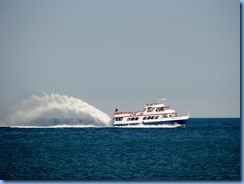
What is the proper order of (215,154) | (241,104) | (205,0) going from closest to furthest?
(241,104) < (205,0) < (215,154)

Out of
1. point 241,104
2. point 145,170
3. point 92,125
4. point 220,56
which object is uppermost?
point 92,125

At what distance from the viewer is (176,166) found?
47.1 ft

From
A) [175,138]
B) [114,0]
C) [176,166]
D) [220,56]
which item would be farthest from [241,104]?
[175,138]

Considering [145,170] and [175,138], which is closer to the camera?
[145,170]

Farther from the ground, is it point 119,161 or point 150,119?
point 150,119

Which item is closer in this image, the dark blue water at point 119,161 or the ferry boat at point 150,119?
the dark blue water at point 119,161

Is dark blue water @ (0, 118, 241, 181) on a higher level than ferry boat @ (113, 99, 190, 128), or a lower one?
lower

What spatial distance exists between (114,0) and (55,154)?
487cm

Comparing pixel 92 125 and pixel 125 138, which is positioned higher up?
pixel 92 125

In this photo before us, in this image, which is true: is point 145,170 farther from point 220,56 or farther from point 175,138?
point 175,138

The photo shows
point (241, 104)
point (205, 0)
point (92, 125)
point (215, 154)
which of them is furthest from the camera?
point (92, 125)

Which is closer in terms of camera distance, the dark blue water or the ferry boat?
the dark blue water

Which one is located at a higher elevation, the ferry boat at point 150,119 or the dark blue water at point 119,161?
the ferry boat at point 150,119

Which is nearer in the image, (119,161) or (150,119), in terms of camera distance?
(119,161)
